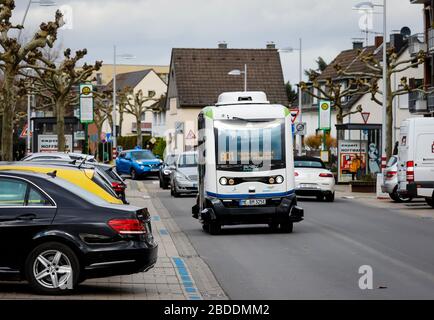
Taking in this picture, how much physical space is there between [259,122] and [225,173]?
49.9 inches

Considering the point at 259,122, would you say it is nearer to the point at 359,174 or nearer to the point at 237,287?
the point at 237,287

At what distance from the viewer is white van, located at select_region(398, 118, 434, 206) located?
30.7m

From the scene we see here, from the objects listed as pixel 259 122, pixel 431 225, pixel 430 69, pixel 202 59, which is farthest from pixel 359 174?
pixel 202 59

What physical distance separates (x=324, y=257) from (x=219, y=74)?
75.5m

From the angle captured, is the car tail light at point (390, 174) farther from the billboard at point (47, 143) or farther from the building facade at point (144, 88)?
the building facade at point (144, 88)

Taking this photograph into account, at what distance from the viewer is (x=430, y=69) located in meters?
62.4

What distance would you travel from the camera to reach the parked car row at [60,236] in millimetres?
12398

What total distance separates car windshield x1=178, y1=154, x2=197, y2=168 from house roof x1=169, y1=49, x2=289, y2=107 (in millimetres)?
49300

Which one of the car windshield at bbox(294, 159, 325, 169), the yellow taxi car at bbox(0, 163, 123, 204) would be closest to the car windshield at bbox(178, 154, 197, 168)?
the car windshield at bbox(294, 159, 325, 169)

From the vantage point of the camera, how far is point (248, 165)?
22.4m

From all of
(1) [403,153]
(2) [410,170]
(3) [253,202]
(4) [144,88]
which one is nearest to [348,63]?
(4) [144,88]

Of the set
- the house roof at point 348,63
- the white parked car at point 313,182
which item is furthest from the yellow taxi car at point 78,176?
the house roof at point 348,63

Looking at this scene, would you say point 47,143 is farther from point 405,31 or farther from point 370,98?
point 405,31

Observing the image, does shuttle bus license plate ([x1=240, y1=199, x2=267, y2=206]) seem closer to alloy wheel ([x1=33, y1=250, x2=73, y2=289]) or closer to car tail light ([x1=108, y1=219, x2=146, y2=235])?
car tail light ([x1=108, y1=219, x2=146, y2=235])
